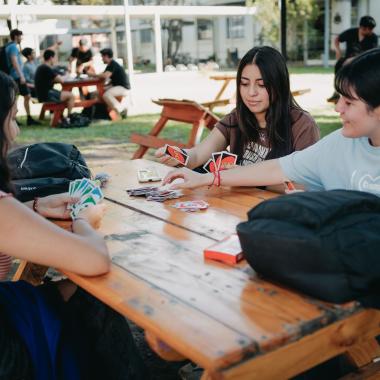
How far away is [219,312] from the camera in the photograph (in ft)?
4.39

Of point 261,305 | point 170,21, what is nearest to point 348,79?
point 261,305

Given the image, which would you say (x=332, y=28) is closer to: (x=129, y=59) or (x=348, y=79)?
(x=129, y=59)

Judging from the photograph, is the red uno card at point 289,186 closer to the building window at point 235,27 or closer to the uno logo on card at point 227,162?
the uno logo on card at point 227,162

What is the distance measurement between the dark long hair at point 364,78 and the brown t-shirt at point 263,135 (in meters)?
0.96

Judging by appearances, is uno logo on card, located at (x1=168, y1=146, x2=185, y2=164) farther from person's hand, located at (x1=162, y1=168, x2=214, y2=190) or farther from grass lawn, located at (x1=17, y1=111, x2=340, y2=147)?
grass lawn, located at (x1=17, y1=111, x2=340, y2=147)

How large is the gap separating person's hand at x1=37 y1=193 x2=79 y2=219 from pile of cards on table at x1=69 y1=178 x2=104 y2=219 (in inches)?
1.2

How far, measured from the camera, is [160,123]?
6125 millimetres

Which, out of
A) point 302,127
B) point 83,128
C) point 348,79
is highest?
point 348,79

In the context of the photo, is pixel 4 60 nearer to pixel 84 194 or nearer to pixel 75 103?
pixel 75 103

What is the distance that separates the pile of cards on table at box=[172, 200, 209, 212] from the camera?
224 centimetres

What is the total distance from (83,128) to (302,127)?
7704 mm

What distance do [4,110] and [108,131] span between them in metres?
→ 7.89

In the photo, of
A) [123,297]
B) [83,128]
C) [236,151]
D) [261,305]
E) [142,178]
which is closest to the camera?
[261,305]

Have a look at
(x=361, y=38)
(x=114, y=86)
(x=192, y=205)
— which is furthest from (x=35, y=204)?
(x=114, y=86)
